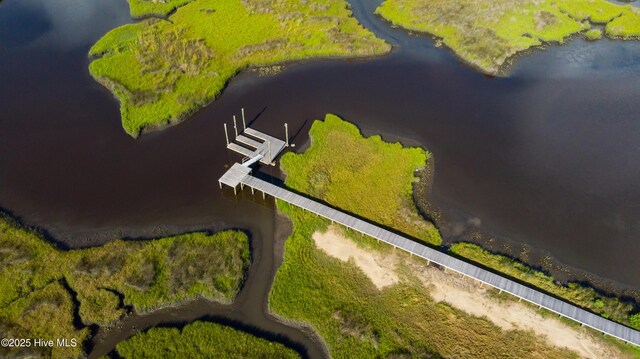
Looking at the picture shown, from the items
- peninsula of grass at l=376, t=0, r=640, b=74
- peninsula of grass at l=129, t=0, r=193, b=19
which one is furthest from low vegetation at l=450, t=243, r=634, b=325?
peninsula of grass at l=129, t=0, r=193, b=19

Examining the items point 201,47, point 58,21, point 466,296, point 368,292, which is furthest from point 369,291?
point 58,21

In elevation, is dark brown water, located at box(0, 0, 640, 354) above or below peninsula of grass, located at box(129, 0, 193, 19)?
below

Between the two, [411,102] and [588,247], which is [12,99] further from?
[588,247]

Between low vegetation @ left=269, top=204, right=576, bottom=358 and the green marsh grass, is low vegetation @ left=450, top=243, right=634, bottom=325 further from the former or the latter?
low vegetation @ left=269, top=204, right=576, bottom=358

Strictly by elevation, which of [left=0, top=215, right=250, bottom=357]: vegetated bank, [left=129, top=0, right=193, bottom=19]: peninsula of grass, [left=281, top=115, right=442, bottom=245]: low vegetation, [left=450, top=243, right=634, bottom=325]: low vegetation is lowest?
[left=0, top=215, right=250, bottom=357]: vegetated bank

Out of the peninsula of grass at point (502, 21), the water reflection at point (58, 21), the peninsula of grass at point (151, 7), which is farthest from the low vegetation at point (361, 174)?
the water reflection at point (58, 21)

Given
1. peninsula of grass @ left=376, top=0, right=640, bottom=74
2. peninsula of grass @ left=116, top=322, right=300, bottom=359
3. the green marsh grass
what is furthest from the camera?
peninsula of grass @ left=376, top=0, right=640, bottom=74

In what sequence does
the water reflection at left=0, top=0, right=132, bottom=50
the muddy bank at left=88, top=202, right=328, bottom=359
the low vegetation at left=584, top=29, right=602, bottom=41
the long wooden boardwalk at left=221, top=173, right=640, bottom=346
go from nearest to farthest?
the long wooden boardwalk at left=221, top=173, right=640, bottom=346 → the muddy bank at left=88, top=202, right=328, bottom=359 → the water reflection at left=0, top=0, right=132, bottom=50 → the low vegetation at left=584, top=29, right=602, bottom=41
